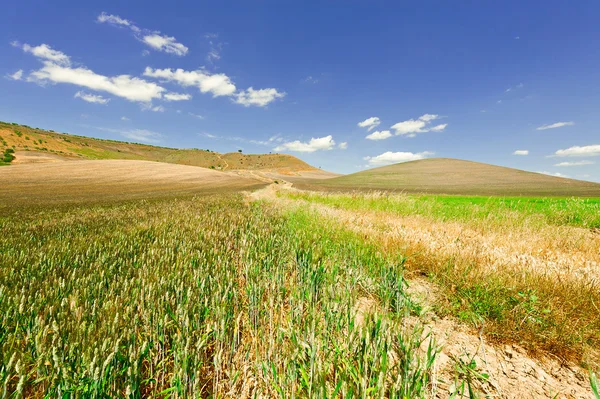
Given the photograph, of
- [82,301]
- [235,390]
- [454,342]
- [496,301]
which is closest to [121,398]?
[235,390]

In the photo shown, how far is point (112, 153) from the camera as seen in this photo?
95.7 metres

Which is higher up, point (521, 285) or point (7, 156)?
point (521, 285)

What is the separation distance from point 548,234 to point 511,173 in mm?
86994

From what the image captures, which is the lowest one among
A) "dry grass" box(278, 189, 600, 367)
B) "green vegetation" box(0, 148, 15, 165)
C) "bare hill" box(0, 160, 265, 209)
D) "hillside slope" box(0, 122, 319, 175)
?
"bare hill" box(0, 160, 265, 209)

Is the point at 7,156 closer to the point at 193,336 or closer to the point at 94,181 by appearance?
the point at 94,181

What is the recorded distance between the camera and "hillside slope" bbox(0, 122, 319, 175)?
65.9m

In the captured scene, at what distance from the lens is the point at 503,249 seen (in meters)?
5.02

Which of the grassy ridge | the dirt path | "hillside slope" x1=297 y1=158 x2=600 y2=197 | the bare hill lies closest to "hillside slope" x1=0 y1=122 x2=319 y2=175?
the bare hill

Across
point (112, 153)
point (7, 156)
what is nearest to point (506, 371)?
point (7, 156)

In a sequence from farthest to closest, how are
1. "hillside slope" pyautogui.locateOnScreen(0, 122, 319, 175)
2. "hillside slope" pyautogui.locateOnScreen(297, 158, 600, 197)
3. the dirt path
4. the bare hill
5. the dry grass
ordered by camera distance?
"hillside slope" pyautogui.locateOnScreen(0, 122, 319, 175), "hillside slope" pyautogui.locateOnScreen(297, 158, 600, 197), the bare hill, the dry grass, the dirt path

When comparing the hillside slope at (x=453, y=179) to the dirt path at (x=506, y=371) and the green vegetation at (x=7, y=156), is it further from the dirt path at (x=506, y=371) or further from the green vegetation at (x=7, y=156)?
the green vegetation at (x=7, y=156)

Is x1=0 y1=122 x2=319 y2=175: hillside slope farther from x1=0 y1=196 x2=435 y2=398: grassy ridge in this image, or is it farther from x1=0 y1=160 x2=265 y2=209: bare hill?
x1=0 y1=196 x2=435 y2=398: grassy ridge

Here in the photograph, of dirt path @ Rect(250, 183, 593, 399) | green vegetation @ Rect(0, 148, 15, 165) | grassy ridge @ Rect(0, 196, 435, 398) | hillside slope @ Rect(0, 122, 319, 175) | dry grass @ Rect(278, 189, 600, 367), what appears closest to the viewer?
grassy ridge @ Rect(0, 196, 435, 398)

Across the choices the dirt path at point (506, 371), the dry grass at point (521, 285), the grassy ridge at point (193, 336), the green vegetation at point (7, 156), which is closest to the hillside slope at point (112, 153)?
the green vegetation at point (7, 156)
